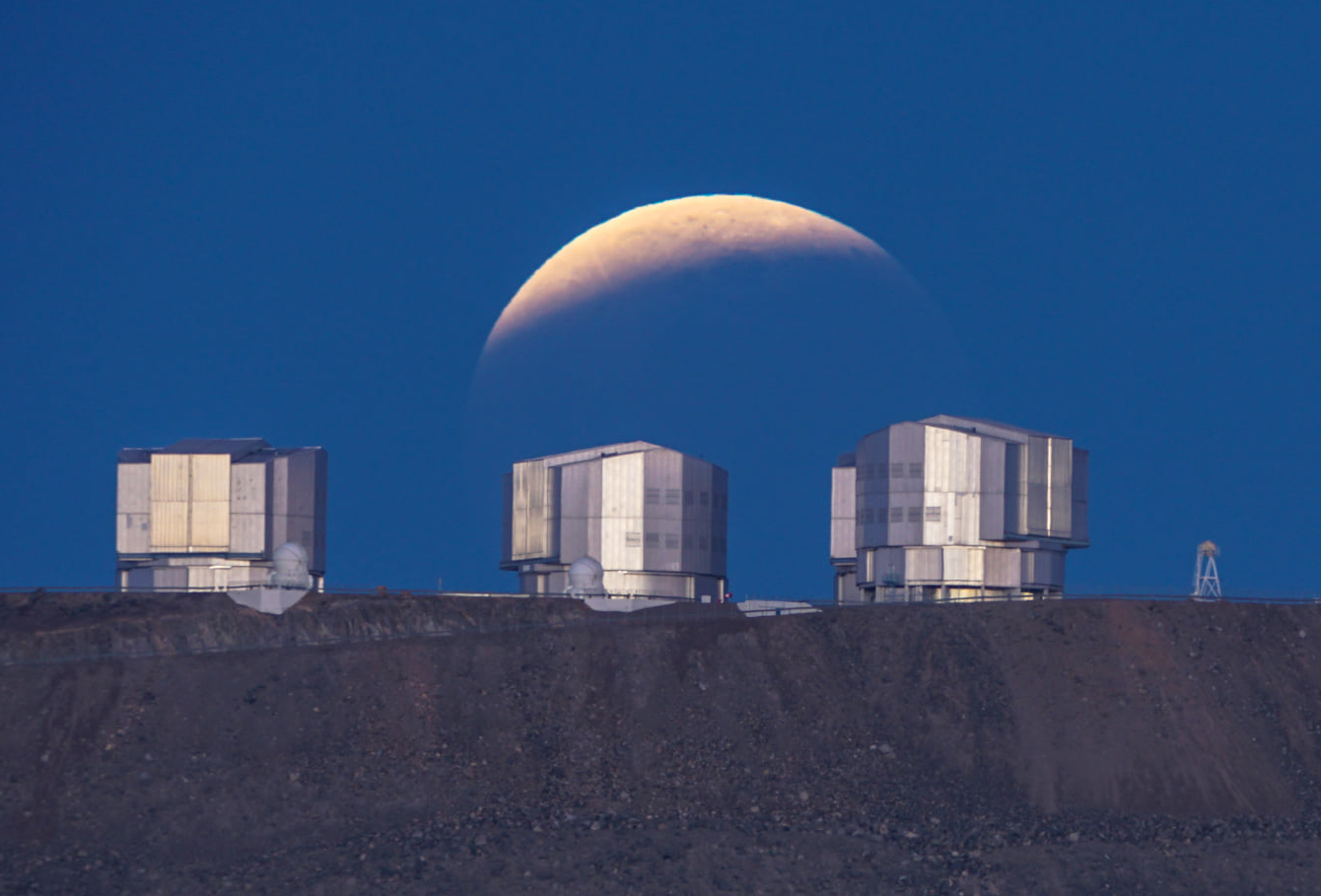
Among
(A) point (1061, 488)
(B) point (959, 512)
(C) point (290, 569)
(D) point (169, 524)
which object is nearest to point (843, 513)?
(B) point (959, 512)

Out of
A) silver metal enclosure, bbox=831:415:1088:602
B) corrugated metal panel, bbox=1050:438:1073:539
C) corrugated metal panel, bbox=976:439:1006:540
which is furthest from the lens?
corrugated metal panel, bbox=1050:438:1073:539

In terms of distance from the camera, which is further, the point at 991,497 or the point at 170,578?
the point at 170,578

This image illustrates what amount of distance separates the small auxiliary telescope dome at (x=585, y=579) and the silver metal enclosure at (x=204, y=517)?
1087 cm

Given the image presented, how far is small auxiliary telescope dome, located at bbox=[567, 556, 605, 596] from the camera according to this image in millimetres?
77500

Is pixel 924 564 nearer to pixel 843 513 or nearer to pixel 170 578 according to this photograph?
pixel 843 513

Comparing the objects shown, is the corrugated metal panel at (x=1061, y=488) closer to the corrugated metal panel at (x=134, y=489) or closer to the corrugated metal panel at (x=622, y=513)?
the corrugated metal panel at (x=622, y=513)

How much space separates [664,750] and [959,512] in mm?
21543

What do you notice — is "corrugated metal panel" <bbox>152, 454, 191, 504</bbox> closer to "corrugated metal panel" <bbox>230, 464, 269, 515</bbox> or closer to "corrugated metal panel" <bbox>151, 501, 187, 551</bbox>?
"corrugated metal panel" <bbox>151, 501, 187, 551</bbox>

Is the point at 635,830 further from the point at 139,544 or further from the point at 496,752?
the point at 139,544

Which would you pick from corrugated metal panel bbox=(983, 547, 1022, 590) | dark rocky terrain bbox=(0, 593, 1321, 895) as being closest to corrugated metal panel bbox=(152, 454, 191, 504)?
dark rocky terrain bbox=(0, 593, 1321, 895)

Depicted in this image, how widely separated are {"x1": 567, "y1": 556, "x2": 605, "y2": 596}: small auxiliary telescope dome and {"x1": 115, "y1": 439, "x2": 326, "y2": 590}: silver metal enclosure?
1087 cm

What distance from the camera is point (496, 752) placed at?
59.1m

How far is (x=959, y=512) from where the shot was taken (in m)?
76.6

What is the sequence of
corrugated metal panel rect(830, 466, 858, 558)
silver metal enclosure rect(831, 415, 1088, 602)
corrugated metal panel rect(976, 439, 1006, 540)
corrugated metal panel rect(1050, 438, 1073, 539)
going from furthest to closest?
corrugated metal panel rect(830, 466, 858, 558) → corrugated metal panel rect(1050, 438, 1073, 539) → silver metal enclosure rect(831, 415, 1088, 602) → corrugated metal panel rect(976, 439, 1006, 540)
